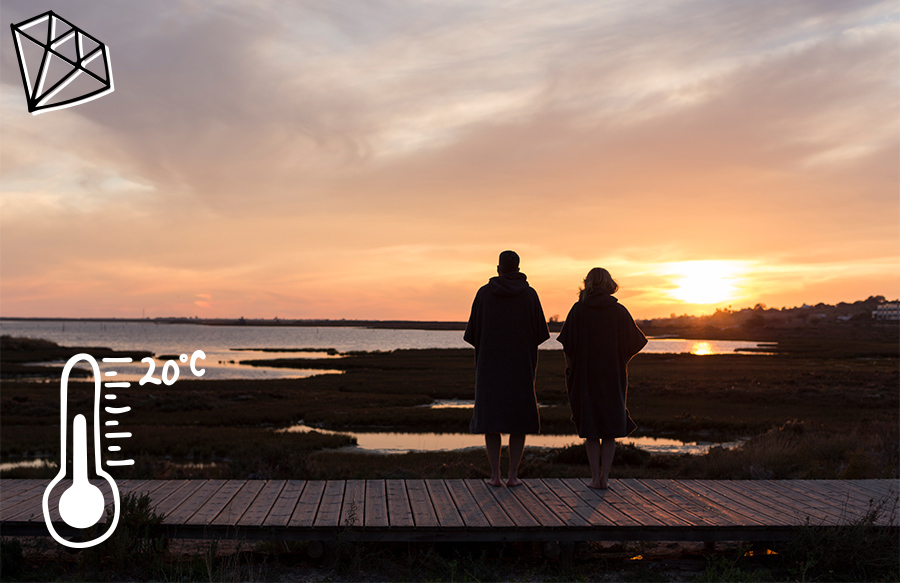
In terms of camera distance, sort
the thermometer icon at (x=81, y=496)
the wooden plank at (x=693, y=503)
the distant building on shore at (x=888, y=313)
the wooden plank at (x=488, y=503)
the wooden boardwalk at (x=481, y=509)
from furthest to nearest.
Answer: the distant building on shore at (x=888, y=313) → the wooden plank at (x=693, y=503) → the wooden plank at (x=488, y=503) → the wooden boardwalk at (x=481, y=509) → the thermometer icon at (x=81, y=496)

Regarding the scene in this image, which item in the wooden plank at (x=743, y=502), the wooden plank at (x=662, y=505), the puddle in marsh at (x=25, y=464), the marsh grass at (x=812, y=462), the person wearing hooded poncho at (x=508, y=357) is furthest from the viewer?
the puddle in marsh at (x=25, y=464)

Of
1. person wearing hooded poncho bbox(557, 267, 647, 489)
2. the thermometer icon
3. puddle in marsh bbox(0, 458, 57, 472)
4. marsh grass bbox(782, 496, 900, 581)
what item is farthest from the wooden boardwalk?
puddle in marsh bbox(0, 458, 57, 472)

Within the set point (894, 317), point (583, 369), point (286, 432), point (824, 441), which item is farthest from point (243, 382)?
point (894, 317)

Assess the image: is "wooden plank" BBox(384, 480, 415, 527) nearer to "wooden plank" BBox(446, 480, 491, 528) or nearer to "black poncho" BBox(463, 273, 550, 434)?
"wooden plank" BBox(446, 480, 491, 528)

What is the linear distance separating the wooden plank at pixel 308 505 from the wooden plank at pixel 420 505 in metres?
0.96

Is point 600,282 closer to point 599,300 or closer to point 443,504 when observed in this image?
point 599,300

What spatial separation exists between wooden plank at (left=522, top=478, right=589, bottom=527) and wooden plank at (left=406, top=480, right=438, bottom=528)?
46.8 inches

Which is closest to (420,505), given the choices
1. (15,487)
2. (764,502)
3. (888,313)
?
(764,502)

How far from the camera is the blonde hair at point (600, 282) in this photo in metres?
7.14

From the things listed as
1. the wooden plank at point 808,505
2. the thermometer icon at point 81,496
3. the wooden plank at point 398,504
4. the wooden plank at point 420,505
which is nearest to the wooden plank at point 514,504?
the wooden plank at point 420,505

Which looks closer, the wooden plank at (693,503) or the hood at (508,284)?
the wooden plank at (693,503)

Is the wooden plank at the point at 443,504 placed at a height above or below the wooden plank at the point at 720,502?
above

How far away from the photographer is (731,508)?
681 centimetres

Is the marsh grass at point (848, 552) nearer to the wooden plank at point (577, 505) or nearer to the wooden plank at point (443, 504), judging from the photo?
the wooden plank at point (577, 505)
